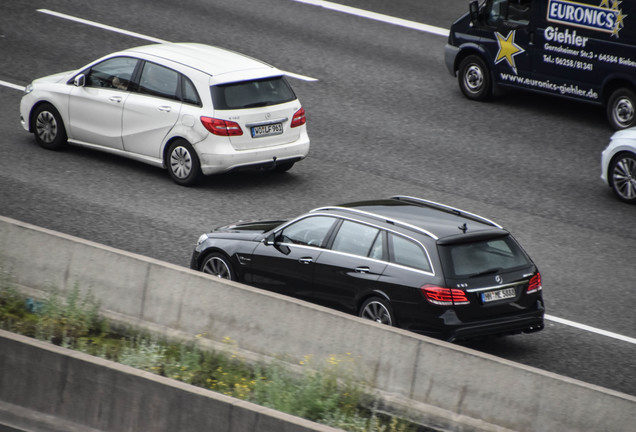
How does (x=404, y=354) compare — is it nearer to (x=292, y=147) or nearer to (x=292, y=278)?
(x=292, y=278)

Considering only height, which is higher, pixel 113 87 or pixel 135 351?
pixel 113 87

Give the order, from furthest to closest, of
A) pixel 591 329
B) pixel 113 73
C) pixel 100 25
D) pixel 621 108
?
1. pixel 100 25
2. pixel 621 108
3. pixel 113 73
4. pixel 591 329

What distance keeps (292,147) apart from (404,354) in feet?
22.4

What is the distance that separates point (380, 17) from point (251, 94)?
9.30 m

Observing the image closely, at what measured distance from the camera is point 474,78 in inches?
762

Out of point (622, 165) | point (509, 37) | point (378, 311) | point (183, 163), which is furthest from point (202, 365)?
point (509, 37)

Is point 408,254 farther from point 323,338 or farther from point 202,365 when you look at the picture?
point 202,365

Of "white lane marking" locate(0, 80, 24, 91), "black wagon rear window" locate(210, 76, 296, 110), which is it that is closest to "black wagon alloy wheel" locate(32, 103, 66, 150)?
"white lane marking" locate(0, 80, 24, 91)

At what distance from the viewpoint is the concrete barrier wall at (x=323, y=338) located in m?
8.20

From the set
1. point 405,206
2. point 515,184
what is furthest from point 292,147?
point 405,206

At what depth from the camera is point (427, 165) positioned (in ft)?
53.6

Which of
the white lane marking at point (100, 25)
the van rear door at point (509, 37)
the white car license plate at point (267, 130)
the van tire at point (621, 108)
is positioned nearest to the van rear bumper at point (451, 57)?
the van rear door at point (509, 37)

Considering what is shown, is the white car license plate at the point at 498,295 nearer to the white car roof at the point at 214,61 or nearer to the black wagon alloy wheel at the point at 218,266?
the black wagon alloy wheel at the point at 218,266

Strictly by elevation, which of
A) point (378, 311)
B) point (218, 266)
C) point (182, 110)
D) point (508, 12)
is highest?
point (508, 12)
